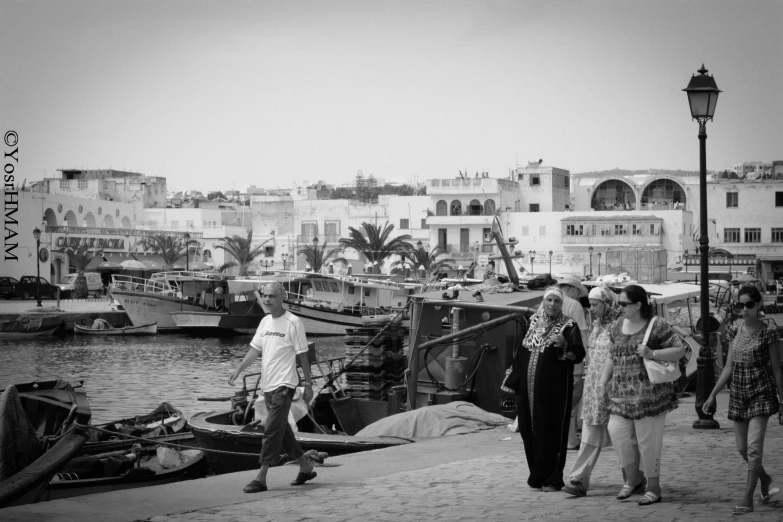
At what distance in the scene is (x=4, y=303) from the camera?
167 ft

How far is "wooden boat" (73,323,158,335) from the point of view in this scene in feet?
149

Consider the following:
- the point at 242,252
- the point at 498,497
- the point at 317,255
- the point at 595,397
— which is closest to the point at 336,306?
the point at 317,255

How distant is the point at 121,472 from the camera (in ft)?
39.2

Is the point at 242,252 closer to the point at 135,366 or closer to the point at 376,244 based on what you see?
the point at 376,244

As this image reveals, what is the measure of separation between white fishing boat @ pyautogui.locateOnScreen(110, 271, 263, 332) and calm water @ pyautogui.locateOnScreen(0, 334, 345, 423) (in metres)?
1.59

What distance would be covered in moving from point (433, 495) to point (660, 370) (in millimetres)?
1927

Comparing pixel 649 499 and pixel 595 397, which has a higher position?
pixel 595 397

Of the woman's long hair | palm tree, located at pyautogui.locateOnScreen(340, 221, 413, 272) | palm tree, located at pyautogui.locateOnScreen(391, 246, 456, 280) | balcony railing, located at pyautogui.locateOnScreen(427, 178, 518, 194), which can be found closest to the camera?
the woman's long hair

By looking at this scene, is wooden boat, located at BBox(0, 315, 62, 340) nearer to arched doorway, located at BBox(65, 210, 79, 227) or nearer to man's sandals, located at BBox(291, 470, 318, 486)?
arched doorway, located at BBox(65, 210, 79, 227)

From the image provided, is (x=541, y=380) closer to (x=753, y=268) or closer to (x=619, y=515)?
(x=619, y=515)

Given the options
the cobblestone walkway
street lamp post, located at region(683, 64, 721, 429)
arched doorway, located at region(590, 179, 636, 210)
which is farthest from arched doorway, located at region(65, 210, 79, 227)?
the cobblestone walkway

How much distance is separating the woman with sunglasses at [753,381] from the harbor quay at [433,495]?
40 cm

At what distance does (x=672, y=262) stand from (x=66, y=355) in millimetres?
36273

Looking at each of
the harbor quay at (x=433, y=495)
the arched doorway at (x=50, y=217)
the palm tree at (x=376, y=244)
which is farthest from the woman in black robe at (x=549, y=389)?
the arched doorway at (x=50, y=217)
